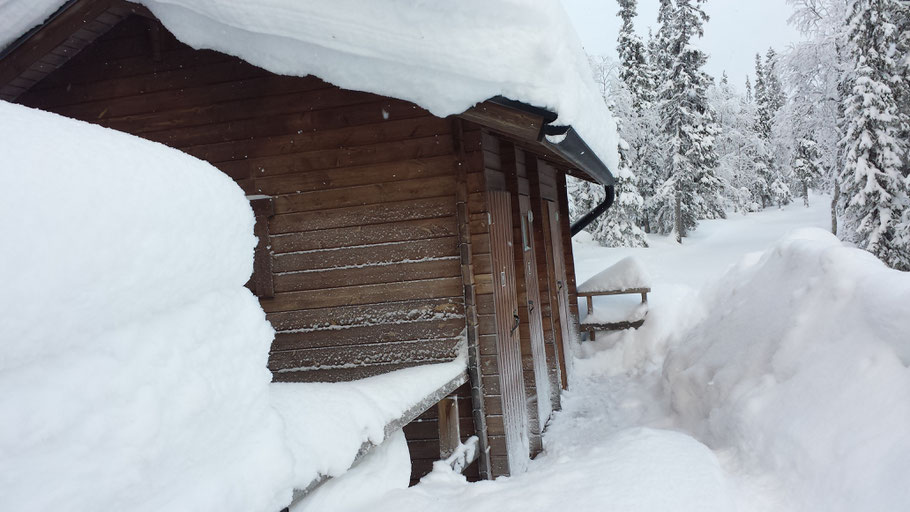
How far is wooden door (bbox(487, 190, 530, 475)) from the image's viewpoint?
539 cm

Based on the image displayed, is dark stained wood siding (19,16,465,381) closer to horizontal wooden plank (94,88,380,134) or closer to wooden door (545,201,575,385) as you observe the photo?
Result: horizontal wooden plank (94,88,380,134)

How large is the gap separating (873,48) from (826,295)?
17.4 m

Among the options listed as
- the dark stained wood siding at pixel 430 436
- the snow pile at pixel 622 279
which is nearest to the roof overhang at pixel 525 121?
the dark stained wood siding at pixel 430 436

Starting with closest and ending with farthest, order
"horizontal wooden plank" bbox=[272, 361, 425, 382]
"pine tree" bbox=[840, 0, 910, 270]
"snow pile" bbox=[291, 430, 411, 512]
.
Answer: "snow pile" bbox=[291, 430, 411, 512]
"horizontal wooden plank" bbox=[272, 361, 425, 382]
"pine tree" bbox=[840, 0, 910, 270]

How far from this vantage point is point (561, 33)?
4266 mm

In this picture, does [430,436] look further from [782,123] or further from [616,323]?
[782,123]

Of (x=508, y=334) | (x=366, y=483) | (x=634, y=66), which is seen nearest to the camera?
(x=366, y=483)

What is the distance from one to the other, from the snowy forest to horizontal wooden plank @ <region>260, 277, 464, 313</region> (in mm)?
17126

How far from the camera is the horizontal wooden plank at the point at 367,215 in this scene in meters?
5.11

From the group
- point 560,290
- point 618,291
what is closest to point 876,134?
point 618,291

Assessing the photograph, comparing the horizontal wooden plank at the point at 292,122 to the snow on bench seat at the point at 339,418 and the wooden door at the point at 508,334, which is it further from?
the snow on bench seat at the point at 339,418

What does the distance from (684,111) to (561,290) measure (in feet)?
72.6

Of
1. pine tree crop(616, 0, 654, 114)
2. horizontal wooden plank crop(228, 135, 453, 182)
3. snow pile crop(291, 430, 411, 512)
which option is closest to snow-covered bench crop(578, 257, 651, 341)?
horizontal wooden plank crop(228, 135, 453, 182)

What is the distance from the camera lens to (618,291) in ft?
36.9
